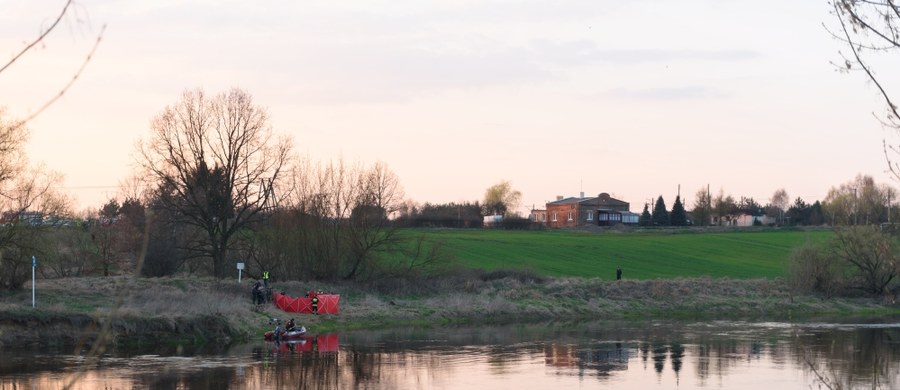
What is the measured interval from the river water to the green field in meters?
26.8

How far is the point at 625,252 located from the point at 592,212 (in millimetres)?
62124

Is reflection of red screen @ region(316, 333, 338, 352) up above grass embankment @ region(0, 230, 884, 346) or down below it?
below

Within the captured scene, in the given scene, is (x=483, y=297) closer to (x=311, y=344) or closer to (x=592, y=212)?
(x=311, y=344)

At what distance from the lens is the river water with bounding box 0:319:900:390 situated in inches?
1113

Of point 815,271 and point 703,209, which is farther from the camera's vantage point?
point 703,209

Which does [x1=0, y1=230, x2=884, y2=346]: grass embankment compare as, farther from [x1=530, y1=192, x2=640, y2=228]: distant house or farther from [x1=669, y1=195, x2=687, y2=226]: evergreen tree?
[x1=530, y1=192, x2=640, y2=228]: distant house

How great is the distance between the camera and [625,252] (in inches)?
3688

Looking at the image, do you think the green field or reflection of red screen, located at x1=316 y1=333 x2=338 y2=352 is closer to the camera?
reflection of red screen, located at x1=316 y1=333 x2=338 y2=352

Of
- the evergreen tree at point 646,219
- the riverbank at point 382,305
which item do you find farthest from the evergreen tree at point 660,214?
the riverbank at point 382,305

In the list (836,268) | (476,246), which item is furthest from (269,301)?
(476,246)

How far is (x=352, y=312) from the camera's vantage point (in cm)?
4981

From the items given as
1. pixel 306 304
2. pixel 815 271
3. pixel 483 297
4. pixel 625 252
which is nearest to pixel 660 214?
pixel 625 252

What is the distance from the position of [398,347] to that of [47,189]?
19073mm

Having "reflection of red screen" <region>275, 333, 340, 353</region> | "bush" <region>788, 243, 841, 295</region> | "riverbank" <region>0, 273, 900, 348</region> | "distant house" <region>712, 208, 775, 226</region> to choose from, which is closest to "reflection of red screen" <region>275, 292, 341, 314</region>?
"riverbank" <region>0, 273, 900, 348</region>
